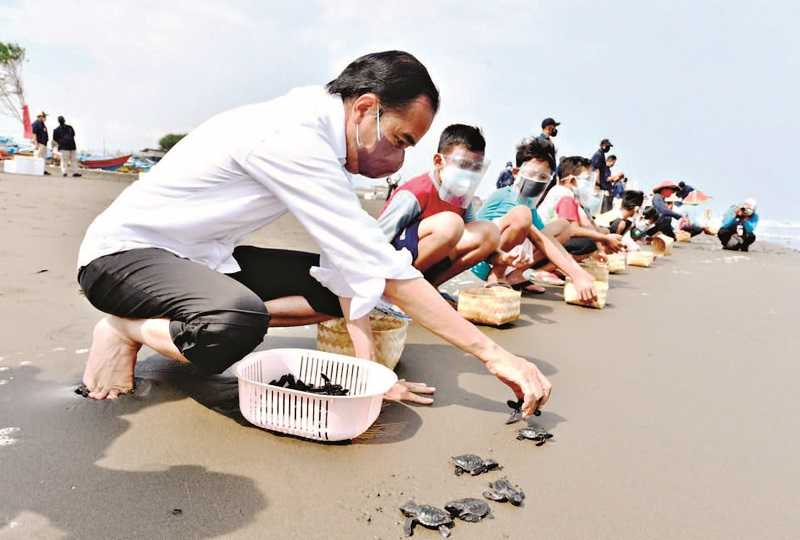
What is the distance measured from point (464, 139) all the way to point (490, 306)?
3.53ft

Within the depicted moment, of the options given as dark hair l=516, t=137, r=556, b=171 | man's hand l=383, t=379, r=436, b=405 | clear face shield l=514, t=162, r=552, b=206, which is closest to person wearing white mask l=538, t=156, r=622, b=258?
clear face shield l=514, t=162, r=552, b=206

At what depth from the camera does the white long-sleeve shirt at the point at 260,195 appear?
1558 mm

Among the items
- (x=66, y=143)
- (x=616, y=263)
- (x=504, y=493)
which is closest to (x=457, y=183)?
(x=504, y=493)

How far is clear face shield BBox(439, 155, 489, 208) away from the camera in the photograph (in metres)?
2.83

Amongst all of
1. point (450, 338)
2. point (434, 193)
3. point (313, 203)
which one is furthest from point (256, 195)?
point (434, 193)

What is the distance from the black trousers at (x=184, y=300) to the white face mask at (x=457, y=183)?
4.88 feet

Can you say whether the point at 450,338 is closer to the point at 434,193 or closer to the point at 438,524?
the point at 438,524

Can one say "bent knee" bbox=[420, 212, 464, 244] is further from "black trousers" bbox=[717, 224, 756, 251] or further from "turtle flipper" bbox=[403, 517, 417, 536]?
"black trousers" bbox=[717, 224, 756, 251]

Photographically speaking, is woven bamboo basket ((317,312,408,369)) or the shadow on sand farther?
woven bamboo basket ((317,312,408,369))

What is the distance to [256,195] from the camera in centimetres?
175

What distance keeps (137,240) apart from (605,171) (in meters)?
10.2

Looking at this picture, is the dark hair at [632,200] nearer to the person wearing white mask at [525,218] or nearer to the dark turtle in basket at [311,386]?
the person wearing white mask at [525,218]

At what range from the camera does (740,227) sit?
11805mm

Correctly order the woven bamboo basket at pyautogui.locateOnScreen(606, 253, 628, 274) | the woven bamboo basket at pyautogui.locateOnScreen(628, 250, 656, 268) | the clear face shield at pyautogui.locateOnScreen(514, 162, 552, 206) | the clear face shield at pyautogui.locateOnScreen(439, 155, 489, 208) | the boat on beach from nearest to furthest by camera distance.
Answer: the clear face shield at pyautogui.locateOnScreen(439, 155, 489, 208) < the clear face shield at pyautogui.locateOnScreen(514, 162, 552, 206) < the woven bamboo basket at pyautogui.locateOnScreen(606, 253, 628, 274) < the woven bamboo basket at pyautogui.locateOnScreen(628, 250, 656, 268) < the boat on beach
